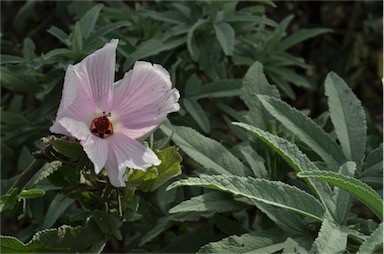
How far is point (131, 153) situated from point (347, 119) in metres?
0.50

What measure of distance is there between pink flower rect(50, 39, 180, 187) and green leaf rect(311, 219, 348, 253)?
0.83 feet

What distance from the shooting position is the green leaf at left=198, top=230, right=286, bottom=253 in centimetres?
106

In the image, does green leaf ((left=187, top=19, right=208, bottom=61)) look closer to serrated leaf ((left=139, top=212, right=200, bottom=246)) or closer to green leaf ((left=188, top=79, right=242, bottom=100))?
green leaf ((left=188, top=79, right=242, bottom=100))

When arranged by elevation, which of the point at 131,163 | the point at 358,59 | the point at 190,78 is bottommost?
the point at 358,59

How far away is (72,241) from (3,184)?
0.28 m

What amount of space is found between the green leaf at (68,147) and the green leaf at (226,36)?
1.80ft

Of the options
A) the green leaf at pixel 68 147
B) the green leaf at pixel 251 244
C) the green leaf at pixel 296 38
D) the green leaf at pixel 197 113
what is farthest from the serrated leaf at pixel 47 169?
the green leaf at pixel 296 38

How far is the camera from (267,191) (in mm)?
1053

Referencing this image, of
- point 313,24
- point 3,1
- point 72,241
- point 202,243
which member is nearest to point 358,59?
point 313,24

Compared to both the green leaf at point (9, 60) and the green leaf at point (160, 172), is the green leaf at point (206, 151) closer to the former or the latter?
the green leaf at point (160, 172)

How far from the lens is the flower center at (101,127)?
1019 millimetres

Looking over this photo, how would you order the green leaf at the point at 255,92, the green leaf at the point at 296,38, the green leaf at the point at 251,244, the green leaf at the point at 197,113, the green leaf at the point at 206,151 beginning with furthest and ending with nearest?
the green leaf at the point at 296,38, the green leaf at the point at 197,113, the green leaf at the point at 255,92, the green leaf at the point at 206,151, the green leaf at the point at 251,244

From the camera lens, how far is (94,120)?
1029 millimetres

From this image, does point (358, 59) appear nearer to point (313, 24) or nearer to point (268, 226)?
point (313, 24)
